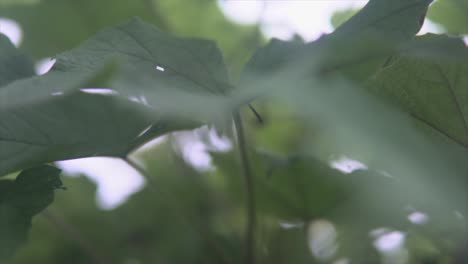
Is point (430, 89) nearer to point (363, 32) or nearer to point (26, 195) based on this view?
point (363, 32)

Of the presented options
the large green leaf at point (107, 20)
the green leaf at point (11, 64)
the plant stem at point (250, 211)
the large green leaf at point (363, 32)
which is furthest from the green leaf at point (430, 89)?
the large green leaf at point (107, 20)

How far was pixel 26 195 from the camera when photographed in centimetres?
36

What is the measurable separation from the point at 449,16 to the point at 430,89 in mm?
272

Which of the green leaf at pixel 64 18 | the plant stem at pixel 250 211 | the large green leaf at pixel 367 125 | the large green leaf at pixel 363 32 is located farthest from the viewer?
the green leaf at pixel 64 18

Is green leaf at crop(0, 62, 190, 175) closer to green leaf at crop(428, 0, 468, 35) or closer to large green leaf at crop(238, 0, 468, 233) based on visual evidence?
large green leaf at crop(238, 0, 468, 233)

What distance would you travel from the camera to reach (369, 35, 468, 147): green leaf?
34 centimetres

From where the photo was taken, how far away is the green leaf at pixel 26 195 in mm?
353

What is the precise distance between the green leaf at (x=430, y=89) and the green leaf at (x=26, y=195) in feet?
0.71

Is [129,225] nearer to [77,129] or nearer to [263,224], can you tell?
[263,224]

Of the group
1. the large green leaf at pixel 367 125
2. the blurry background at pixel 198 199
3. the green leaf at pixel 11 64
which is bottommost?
the blurry background at pixel 198 199

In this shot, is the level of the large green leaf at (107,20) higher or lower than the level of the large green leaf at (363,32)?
lower

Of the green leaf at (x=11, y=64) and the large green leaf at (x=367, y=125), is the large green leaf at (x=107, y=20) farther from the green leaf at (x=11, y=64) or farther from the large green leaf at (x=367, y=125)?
the large green leaf at (x=367, y=125)

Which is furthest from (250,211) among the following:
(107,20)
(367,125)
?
(107,20)

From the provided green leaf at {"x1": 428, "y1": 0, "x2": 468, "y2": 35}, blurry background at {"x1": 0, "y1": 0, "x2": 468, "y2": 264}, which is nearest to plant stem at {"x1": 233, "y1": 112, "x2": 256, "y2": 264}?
blurry background at {"x1": 0, "y1": 0, "x2": 468, "y2": 264}
